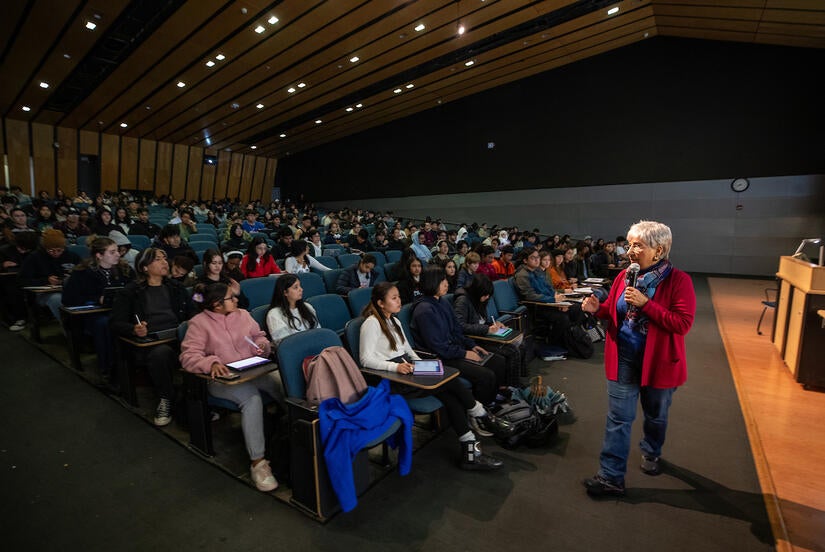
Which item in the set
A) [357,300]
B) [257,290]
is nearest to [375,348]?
[357,300]

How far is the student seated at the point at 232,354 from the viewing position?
241 cm

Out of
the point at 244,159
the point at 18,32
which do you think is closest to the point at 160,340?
the point at 18,32

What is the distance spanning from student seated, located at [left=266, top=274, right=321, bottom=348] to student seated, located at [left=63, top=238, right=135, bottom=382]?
1504 mm

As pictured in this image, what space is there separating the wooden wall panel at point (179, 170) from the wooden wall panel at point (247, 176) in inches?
122

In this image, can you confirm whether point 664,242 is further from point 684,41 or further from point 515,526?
point 684,41

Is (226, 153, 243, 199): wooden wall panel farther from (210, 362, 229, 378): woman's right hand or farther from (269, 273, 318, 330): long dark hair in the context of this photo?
(210, 362, 229, 378): woman's right hand

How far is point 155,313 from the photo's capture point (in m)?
3.20

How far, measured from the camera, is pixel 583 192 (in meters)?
13.5

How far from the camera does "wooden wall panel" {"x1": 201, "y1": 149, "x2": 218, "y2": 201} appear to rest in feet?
64.1

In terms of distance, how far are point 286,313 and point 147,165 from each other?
717 inches

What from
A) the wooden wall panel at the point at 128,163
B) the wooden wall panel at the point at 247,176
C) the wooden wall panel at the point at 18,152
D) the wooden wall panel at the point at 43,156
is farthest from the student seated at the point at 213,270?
the wooden wall panel at the point at 247,176

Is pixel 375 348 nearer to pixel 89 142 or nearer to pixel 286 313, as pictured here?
pixel 286 313

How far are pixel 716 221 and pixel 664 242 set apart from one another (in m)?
12.2

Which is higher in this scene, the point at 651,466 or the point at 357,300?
the point at 357,300
